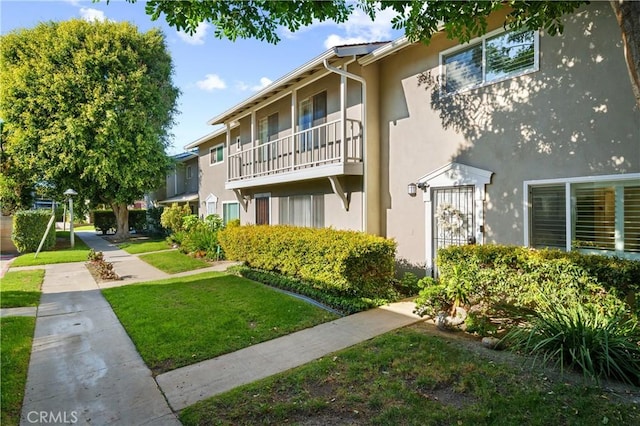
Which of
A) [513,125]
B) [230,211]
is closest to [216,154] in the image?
[230,211]

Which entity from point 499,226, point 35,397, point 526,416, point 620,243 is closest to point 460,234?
point 499,226

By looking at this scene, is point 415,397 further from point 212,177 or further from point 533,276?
point 212,177

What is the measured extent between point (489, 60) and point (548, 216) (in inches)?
143

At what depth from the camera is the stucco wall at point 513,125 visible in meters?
6.12

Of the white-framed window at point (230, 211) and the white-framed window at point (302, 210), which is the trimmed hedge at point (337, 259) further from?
the white-framed window at point (230, 211)

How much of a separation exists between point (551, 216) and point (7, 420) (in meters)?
8.57

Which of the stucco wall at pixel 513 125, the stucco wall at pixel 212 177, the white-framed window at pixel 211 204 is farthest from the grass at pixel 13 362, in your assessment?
the white-framed window at pixel 211 204

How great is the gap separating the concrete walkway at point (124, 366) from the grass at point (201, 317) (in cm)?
24

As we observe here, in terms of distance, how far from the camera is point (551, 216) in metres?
6.92

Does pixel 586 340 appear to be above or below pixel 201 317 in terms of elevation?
above

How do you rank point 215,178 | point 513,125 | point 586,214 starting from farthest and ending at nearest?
point 215,178 → point 513,125 → point 586,214

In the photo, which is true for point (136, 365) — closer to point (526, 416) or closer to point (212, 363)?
point (212, 363)

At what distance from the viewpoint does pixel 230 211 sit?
19734 millimetres

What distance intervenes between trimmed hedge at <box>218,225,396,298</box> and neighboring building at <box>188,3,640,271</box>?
4.97 feet
